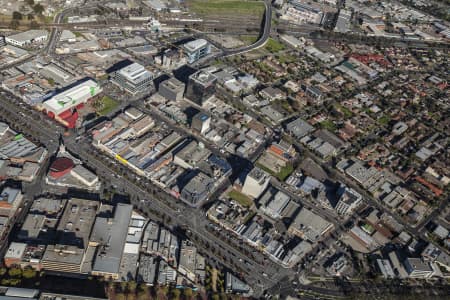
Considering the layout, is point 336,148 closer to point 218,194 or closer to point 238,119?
point 238,119

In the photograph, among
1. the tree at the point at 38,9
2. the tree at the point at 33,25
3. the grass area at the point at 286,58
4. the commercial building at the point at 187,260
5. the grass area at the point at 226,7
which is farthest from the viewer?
the grass area at the point at 226,7

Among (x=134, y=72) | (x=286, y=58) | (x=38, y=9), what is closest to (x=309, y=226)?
(x=134, y=72)

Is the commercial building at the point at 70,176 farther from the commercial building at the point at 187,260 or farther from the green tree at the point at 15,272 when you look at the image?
the commercial building at the point at 187,260

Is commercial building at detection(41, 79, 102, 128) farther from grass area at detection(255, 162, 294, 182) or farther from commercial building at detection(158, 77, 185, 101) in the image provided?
grass area at detection(255, 162, 294, 182)

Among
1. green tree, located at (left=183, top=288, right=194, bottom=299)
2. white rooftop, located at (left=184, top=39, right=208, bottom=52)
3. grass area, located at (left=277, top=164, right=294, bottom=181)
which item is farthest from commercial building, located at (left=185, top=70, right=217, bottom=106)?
green tree, located at (left=183, top=288, right=194, bottom=299)

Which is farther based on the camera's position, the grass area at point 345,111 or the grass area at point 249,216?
the grass area at point 345,111

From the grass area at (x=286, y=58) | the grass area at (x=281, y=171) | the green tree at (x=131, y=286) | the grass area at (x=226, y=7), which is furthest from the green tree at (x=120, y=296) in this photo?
the grass area at (x=226, y=7)
